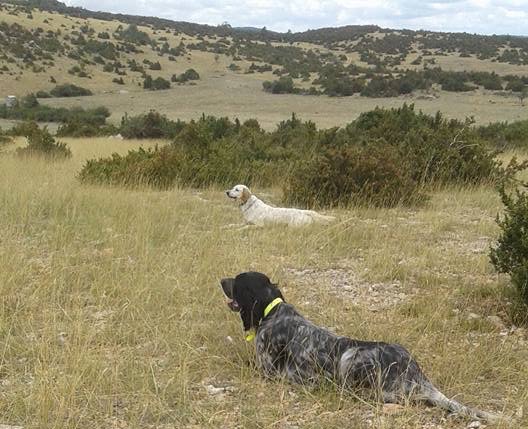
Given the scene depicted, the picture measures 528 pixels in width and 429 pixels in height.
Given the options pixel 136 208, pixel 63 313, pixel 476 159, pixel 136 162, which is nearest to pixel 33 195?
pixel 136 208

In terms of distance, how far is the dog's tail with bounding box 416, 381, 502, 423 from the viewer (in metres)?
3.13

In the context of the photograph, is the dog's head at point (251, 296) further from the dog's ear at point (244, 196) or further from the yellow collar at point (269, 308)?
the dog's ear at point (244, 196)

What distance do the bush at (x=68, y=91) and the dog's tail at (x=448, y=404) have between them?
38512mm

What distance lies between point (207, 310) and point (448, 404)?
6.32ft

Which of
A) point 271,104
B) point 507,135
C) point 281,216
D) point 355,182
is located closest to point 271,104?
point 271,104

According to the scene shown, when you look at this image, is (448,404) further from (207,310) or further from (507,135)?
(507,135)

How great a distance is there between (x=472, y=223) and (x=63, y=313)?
16.8 ft

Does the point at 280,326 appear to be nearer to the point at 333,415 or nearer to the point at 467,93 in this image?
the point at 333,415

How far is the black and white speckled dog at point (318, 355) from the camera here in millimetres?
3250

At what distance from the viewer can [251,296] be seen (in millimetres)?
3793

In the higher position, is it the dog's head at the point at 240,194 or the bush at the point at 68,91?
the dog's head at the point at 240,194

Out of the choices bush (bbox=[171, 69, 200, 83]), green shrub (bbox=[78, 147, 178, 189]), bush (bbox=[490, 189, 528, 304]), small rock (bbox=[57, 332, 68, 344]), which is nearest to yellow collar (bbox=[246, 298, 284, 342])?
small rock (bbox=[57, 332, 68, 344])

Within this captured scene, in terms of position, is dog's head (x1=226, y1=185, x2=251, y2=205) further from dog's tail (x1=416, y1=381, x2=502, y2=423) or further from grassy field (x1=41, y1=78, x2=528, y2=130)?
grassy field (x1=41, y1=78, x2=528, y2=130)

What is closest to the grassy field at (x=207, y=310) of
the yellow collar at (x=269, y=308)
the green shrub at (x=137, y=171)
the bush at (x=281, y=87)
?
the yellow collar at (x=269, y=308)
